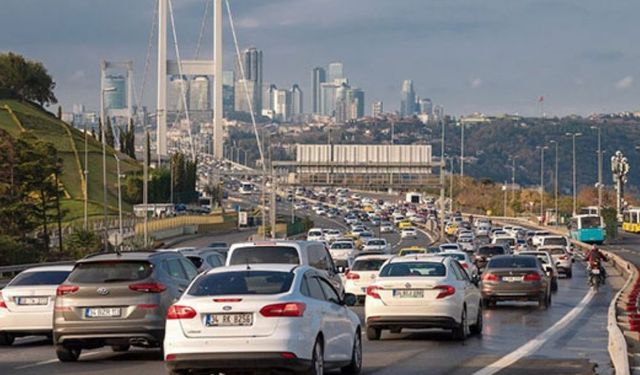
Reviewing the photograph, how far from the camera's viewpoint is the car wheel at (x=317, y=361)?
52.6 feet

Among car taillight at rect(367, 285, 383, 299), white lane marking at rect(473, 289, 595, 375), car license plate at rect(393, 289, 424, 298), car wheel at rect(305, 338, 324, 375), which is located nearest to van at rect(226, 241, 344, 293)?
car taillight at rect(367, 285, 383, 299)

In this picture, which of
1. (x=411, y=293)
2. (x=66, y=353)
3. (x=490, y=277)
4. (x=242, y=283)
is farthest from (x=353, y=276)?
(x=242, y=283)

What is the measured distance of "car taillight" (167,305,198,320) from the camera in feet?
52.9

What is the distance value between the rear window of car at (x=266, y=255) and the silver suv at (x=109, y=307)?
7.31 metres

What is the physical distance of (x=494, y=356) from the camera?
70.2 feet

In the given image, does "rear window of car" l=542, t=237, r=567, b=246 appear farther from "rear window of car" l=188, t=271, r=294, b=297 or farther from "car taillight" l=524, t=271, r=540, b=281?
"rear window of car" l=188, t=271, r=294, b=297

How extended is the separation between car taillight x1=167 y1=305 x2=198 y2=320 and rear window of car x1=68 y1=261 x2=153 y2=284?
4.83m

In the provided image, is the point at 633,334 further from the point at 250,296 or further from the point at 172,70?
the point at 172,70

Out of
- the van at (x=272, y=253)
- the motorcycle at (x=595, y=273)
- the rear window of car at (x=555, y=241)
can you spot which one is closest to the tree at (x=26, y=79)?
the rear window of car at (x=555, y=241)

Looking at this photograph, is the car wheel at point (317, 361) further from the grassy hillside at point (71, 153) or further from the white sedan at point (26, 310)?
the grassy hillside at point (71, 153)

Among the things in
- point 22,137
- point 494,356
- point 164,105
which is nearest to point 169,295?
point 494,356

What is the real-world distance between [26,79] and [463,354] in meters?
164

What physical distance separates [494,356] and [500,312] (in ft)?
42.6

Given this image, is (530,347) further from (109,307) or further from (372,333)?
(109,307)
